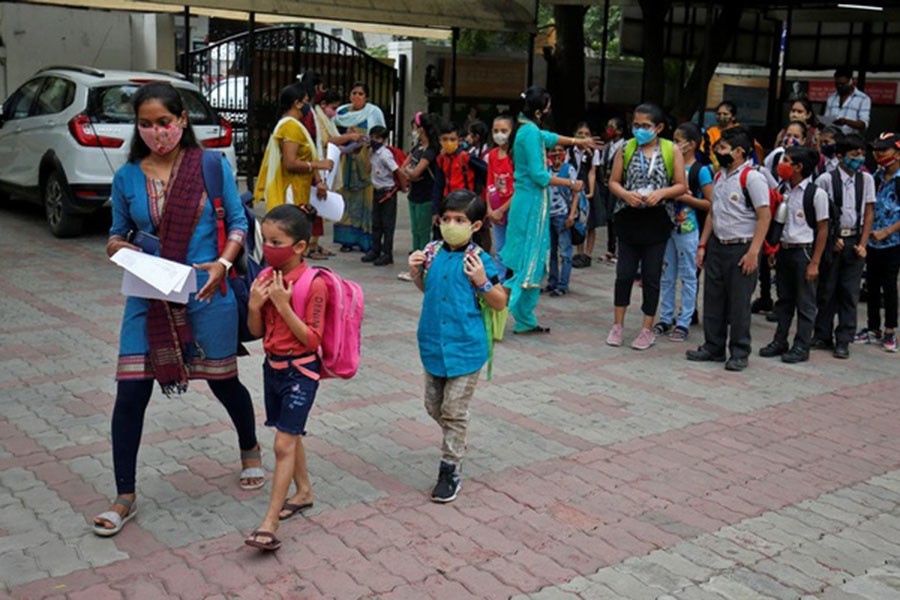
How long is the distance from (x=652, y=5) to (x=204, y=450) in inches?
501

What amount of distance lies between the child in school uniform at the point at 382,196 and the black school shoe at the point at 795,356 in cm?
424

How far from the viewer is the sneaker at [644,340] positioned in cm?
755

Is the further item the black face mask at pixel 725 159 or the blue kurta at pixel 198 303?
the black face mask at pixel 725 159

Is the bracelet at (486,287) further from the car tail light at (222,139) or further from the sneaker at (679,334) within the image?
the car tail light at (222,139)

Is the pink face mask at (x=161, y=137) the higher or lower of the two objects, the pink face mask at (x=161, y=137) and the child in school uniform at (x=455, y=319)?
the higher

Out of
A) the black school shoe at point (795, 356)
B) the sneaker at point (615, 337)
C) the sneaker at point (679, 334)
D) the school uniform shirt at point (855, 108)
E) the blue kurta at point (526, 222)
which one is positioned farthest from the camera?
the school uniform shirt at point (855, 108)

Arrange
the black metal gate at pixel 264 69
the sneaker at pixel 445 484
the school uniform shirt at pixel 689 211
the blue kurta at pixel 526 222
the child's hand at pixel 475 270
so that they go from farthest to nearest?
1. the black metal gate at pixel 264 69
2. the school uniform shirt at pixel 689 211
3. the blue kurta at pixel 526 222
4. the sneaker at pixel 445 484
5. the child's hand at pixel 475 270

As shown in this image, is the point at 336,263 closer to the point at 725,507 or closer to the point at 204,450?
the point at 204,450

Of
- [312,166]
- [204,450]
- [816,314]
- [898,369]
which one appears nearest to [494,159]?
[312,166]

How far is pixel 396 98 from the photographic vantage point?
18578mm

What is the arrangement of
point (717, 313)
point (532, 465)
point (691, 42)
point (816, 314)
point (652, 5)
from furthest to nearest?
point (691, 42), point (652, 5), point (816, 314), point (717, 313), point (532, 465)

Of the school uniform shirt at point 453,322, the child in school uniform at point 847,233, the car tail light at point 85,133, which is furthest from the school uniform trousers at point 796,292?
the car tail light at point 85,133

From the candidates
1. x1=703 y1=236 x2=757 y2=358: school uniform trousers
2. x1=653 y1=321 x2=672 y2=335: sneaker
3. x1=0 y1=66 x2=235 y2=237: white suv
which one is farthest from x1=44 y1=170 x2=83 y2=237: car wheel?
x1=703 y1=236 x2=757 y2=358: school uniform trousers

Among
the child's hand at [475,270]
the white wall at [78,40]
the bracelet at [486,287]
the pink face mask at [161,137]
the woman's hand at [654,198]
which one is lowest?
the bracelet at [486,287]
